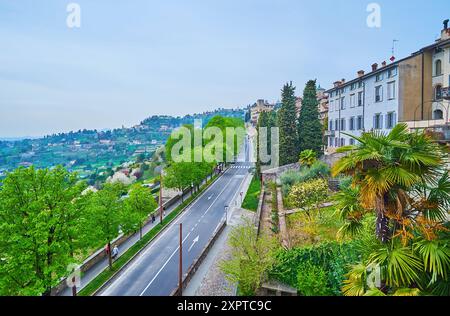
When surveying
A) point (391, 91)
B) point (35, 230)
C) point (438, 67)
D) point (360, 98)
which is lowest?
point (35, 230)

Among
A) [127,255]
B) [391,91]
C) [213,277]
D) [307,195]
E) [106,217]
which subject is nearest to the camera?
[213,277]

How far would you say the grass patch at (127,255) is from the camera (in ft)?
61.8

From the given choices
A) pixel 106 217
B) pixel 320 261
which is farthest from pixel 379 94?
pixel 106 217

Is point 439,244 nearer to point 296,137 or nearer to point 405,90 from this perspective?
point 405,90

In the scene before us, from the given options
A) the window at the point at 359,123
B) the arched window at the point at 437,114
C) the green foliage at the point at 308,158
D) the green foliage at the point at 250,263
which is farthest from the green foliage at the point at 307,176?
the green foliage at the point at 250,263

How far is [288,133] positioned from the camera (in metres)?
38.2

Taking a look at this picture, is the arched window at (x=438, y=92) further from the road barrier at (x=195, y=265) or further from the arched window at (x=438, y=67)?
the road barrier at (x=195, y=265)

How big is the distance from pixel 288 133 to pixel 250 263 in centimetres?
2728

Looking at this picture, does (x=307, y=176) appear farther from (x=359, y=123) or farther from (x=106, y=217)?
(x=106, y=217)

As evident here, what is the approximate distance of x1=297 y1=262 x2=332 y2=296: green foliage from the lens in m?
9.59

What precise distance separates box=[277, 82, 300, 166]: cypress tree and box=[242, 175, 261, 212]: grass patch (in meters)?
4.94

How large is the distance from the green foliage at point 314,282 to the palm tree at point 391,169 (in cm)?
473
